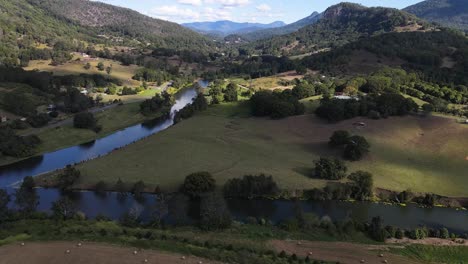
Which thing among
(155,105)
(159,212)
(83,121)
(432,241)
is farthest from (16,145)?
(432,241)

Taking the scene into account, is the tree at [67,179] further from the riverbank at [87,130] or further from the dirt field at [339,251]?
the dirt field at [339,251]

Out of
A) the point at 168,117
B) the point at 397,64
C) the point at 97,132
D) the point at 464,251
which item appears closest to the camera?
the point at 464,251

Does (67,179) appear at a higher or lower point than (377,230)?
higher

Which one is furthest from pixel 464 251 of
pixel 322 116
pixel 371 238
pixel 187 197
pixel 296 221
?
pixel 322 116

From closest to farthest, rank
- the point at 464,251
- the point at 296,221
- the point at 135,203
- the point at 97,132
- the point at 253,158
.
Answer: the point at 464,251 < the point at 296,221 < the point at 135,203 < the point at 253,158 < the point at 97,132

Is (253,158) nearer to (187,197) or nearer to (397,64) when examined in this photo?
(187,197)

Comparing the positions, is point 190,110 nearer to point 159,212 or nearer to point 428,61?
point 159,212

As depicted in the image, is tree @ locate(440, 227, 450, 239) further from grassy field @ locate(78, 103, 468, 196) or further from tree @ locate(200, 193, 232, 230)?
tree @ locate(200, 193, 232, 230)
